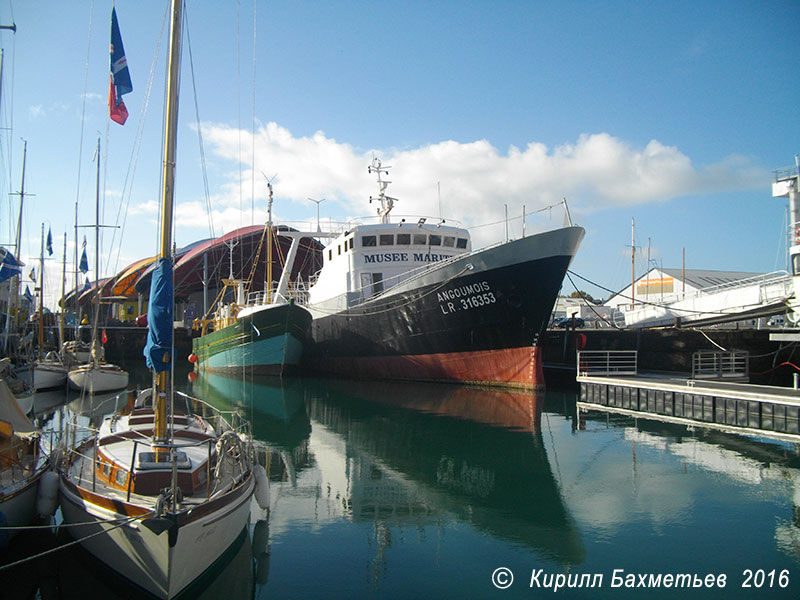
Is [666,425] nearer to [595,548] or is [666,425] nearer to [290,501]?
[595,548]

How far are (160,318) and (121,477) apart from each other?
6.35 ft

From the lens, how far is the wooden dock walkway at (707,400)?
14172 mm

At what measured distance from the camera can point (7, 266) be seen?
16.8 meters

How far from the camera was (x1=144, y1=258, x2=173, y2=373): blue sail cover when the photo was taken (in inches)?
267

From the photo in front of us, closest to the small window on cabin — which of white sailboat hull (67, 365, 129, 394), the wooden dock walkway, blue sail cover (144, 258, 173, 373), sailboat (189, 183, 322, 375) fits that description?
blue sail cover (144, 258, 173, 373)

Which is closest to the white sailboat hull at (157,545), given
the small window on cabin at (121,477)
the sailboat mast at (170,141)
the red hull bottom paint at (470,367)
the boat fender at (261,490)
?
the small window on cabin at (121,477)

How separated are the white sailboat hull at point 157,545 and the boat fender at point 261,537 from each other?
1001 mm

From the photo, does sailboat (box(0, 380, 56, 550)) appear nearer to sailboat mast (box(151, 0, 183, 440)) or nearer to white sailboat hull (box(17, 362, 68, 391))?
sailboat mast (box(151, 0, 183, 440))

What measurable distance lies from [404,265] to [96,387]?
574 inches

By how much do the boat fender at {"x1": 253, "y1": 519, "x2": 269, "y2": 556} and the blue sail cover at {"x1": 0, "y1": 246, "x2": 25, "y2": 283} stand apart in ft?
44.2

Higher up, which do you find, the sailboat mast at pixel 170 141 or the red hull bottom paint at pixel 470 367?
the sailboat mast at pixel 170 141

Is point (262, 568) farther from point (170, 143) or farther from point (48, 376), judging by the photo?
point (48, 376)

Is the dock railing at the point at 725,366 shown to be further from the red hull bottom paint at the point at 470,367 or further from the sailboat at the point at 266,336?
the sailboat at the point at 266,336

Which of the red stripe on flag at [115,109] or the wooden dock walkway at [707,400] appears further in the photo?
the wooden dock walkway at [707,400]
